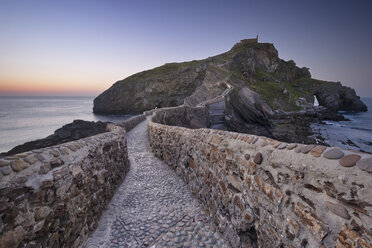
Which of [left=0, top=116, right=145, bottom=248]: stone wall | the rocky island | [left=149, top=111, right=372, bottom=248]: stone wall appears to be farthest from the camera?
the rocky island

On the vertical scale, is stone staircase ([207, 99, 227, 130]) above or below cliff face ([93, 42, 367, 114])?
below

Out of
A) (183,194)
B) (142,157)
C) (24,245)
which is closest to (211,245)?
(183,194)

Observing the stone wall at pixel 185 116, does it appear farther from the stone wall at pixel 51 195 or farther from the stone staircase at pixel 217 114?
the stone wall at pixel 51 195

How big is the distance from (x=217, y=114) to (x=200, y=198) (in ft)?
74.1

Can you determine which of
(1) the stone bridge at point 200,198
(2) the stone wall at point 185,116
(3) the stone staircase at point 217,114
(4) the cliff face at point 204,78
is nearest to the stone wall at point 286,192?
(1) the stone bridge at point 200,198

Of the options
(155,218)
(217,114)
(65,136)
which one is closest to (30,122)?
(65,136)

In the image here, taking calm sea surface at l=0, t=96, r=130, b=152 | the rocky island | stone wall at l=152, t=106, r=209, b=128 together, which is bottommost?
calm sea surface at l=0, t=96, r=130, b=152

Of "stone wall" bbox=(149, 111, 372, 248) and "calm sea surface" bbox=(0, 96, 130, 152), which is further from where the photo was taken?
"calm sea surface" bbox=(0, 96, 130, 152)

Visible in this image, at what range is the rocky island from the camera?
1558 inches

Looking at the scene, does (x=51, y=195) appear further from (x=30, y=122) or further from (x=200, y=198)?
(x=30, y=122)

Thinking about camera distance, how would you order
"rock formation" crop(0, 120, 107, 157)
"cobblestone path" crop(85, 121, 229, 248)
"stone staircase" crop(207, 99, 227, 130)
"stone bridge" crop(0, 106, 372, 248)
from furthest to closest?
"stone staircase" crop(207, 99, 227, 130)
"rock formation" crop(0, 120, 107, 157)
"cobblestone path" crop(85, 121, 229, 248)
"stone bridge" crop(0, 106, 372, 248)

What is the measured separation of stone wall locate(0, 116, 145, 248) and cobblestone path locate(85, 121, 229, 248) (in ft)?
1.59

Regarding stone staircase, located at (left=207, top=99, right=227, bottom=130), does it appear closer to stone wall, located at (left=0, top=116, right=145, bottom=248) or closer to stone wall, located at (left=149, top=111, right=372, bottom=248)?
stone wall, located at (left=149, top=111, right=372, bottom=248)

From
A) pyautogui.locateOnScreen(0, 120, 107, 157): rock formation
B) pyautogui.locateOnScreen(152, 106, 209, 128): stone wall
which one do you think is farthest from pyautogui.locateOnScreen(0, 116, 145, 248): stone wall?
pyautogui.locateOnScreen(0, 120, 107, 157): rock formation
